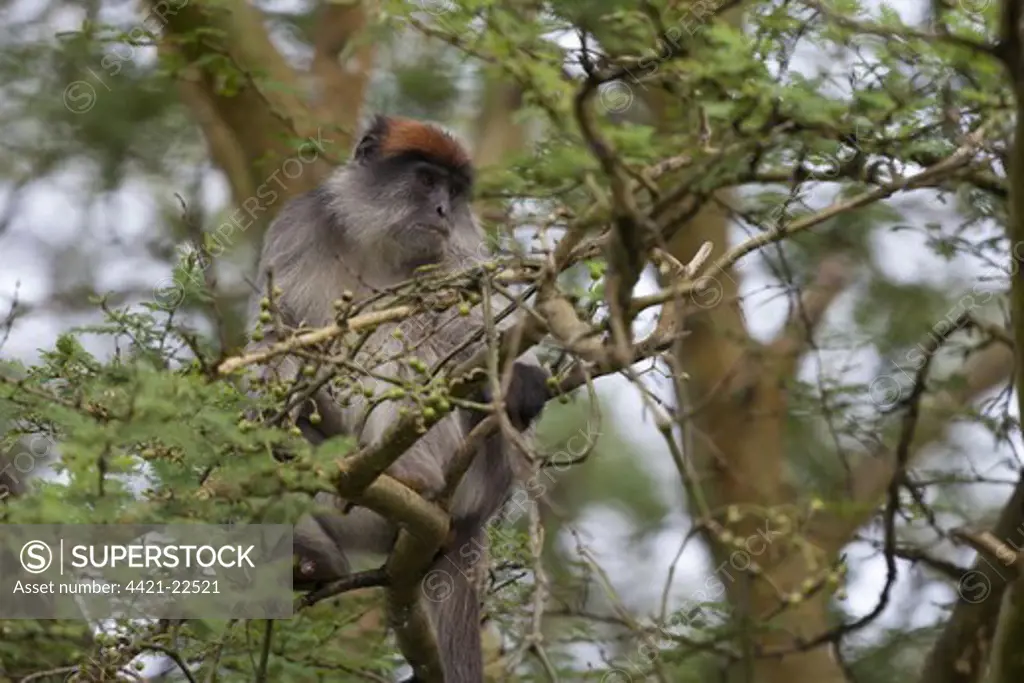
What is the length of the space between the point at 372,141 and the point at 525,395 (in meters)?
2.08

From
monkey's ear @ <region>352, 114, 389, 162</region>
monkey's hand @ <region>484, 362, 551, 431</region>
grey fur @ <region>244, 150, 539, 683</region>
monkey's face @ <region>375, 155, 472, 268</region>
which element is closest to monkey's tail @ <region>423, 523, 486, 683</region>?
grey fur @ <region>244, 150, 539, 683</region>

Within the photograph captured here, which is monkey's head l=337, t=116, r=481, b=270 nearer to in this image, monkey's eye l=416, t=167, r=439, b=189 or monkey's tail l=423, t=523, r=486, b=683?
monkey's eye l=416, t=167, r=439, b=189

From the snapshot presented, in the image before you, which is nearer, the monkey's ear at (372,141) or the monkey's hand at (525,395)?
the monkey's hand at (525,395)

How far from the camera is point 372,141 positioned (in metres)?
7.43

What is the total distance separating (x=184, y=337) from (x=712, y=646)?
2.94 metres

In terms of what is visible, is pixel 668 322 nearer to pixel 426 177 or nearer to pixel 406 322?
pixel 406 322

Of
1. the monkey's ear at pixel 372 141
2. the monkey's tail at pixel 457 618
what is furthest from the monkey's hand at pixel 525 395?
the monkey's ear at pixel 372 141

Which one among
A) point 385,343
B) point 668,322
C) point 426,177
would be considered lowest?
point 668,322

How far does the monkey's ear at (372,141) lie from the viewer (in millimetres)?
7406

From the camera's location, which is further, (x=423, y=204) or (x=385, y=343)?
(x=423, y=204)

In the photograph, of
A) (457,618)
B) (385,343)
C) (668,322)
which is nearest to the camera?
(668,322)

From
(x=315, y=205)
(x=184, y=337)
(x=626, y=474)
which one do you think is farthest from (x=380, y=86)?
(x=184, y=337)

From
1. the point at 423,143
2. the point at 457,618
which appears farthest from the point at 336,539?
the point at 423,143

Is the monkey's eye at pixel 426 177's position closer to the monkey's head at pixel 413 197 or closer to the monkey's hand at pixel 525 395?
the monkey's head at pixel 413 197
